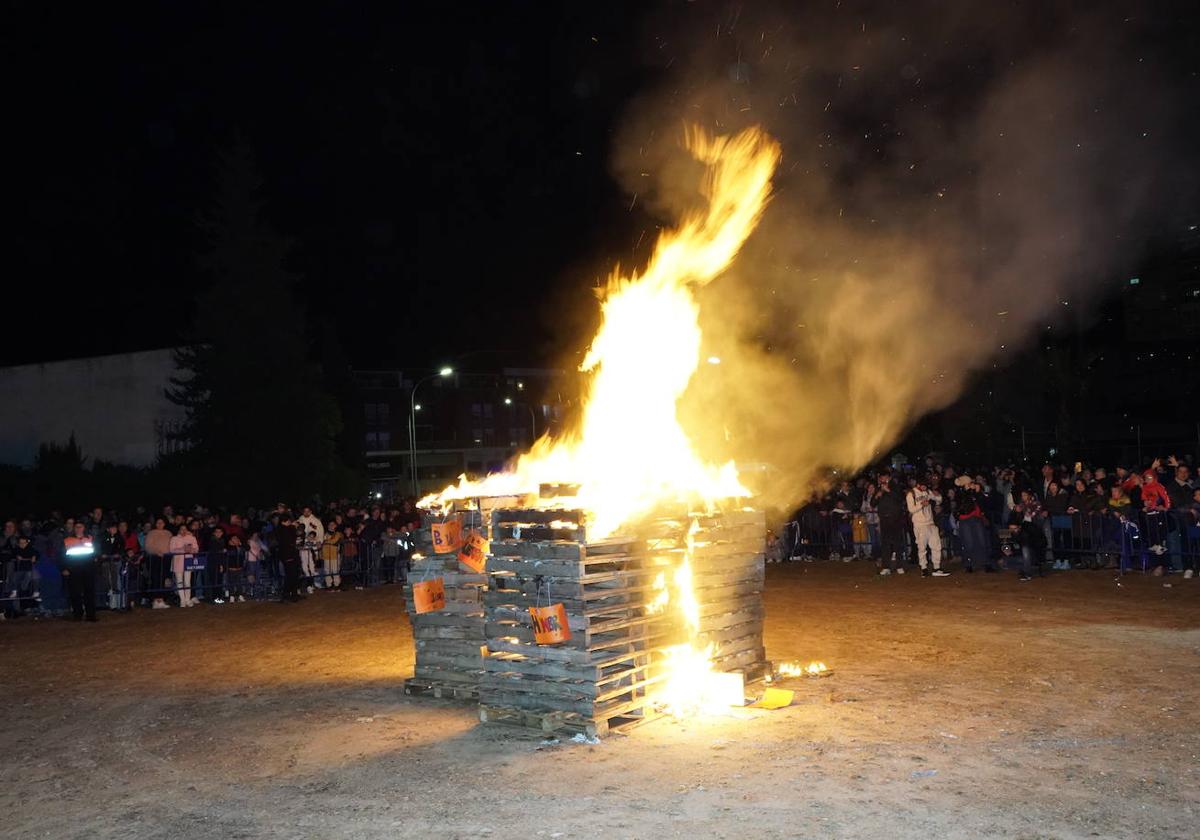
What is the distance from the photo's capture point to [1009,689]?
30.8 feet

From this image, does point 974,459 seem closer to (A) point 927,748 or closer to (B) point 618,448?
(B) point 618,448

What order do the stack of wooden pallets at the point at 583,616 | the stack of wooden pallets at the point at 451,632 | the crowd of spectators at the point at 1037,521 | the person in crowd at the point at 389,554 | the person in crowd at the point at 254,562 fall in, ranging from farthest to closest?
the person in crowd at the point at 389,554
the person in crowd at the point at 254,562
the crowd of spectators at the point at 1037,521
the stack of wooden pallets at the point at 451,632
the stack of wooden pallets at the point at 583,616

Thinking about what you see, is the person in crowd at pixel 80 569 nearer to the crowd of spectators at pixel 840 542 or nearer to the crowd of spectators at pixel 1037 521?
the crowd of spectators at pixel 840 542

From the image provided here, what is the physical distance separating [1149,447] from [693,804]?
25069 mm

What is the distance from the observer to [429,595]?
10219 millimetres

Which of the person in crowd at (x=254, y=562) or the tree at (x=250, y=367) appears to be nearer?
the person in crowd at (x=254, y=562)

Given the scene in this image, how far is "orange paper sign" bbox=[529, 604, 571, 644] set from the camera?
8570mm

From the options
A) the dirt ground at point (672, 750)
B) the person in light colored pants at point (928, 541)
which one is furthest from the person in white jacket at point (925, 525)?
the dirt ground at point (672, 750)

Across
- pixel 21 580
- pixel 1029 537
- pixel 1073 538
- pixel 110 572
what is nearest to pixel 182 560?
pixel 110 572

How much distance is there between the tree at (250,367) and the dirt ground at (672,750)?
90.5ft

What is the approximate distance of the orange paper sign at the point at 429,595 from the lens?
10.1 m

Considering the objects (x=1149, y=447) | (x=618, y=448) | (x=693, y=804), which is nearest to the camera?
(x=693, y=804)

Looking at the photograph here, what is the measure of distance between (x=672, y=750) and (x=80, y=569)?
13475 millimetres

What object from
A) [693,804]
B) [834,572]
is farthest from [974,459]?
[693,804]
